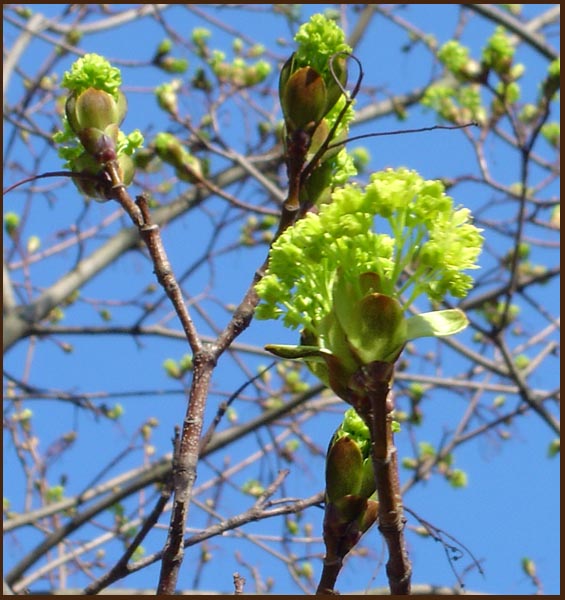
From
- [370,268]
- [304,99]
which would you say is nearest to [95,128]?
[304,99]

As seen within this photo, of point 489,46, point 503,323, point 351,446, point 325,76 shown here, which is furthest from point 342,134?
point 489,46

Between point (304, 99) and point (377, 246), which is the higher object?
point (304, 99)

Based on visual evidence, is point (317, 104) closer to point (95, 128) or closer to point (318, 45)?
point (318, 45)

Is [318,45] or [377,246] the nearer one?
[377,246]

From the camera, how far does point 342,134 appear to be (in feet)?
3.97

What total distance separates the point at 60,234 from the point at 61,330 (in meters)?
A: 1.07

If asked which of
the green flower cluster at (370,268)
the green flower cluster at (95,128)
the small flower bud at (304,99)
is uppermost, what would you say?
the green flower cluster at (95,128)

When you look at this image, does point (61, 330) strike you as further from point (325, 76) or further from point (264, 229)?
point (325, 76)

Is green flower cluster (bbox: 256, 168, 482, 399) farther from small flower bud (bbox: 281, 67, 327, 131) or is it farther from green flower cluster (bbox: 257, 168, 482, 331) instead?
small flower bud (bbox: 281, 67, 327, 131)

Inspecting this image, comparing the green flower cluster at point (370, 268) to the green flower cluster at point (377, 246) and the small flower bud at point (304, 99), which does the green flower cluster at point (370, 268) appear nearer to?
the green flower cluster at point (377, 246)

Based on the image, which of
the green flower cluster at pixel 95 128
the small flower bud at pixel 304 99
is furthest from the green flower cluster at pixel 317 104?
the green flower cluster at pixel 95 128

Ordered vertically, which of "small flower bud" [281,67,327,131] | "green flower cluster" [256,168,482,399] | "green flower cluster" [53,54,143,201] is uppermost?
"green flower cluster" [53,54,143,201]

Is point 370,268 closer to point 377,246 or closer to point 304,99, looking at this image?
point 377,246

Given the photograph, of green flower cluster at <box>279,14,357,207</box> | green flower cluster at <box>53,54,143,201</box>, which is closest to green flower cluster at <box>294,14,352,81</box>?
green flower cluster at <box>279,14,357,207</box>
